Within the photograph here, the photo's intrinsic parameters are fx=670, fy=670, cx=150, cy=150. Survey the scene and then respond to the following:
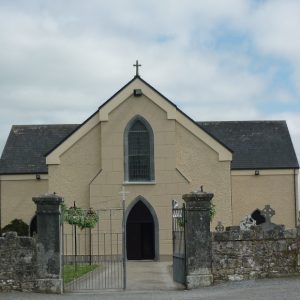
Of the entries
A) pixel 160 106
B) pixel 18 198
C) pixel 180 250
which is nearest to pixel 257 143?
pixel 160 106

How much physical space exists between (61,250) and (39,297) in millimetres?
1719

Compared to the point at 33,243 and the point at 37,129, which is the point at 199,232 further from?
the point at 37,129

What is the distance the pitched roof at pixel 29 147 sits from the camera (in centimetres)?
4103

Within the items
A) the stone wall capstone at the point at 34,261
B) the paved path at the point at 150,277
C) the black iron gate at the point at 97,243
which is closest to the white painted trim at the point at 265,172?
the black iron gate at the point at 97,243

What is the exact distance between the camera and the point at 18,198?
1601 inches

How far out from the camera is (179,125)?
116ft

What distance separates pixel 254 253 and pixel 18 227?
22.3 meters

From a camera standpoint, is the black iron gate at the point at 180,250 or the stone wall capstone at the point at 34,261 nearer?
the stone wall capstone at the point at 34,261

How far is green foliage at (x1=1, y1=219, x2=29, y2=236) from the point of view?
125 ft

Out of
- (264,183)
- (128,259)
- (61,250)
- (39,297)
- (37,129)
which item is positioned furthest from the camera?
(37,129)

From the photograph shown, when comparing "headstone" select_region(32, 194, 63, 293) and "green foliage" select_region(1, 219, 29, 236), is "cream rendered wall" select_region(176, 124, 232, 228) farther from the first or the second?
"headstone" select_region(32, 194, 63, 293)

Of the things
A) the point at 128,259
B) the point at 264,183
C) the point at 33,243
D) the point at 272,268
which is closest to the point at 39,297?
the point at 33,243

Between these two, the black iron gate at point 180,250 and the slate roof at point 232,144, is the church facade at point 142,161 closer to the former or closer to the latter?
the slate roof at point 232,144

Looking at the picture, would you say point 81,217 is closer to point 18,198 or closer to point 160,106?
point 160,106
